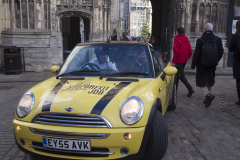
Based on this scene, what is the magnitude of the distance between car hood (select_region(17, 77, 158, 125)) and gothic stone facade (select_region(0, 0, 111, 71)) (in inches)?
429

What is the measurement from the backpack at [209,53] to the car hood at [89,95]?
8.98 feet

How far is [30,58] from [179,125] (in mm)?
10901

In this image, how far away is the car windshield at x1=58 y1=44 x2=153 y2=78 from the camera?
3.80m

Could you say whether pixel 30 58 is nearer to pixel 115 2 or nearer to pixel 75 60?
pixel 75 60

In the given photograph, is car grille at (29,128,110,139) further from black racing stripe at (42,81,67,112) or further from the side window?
the side window

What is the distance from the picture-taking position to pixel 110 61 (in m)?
3.97

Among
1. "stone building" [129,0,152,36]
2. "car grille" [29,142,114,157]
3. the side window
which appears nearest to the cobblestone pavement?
"car grille" [29,142,114,157]

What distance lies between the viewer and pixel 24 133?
9.45 ft

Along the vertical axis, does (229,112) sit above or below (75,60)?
below

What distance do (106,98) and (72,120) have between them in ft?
1.54

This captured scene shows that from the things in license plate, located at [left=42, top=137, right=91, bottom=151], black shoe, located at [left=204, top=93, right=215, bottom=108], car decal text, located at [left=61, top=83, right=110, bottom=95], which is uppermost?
car decal text, located at [left=61, top=83, right=110, bottom=95]

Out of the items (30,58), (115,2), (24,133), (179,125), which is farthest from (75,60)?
(115,2)

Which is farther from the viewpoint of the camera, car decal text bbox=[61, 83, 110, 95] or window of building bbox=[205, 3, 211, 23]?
window of building bbox=[205, 3, 211, 23]

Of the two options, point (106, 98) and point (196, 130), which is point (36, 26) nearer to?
point (196, 130)
